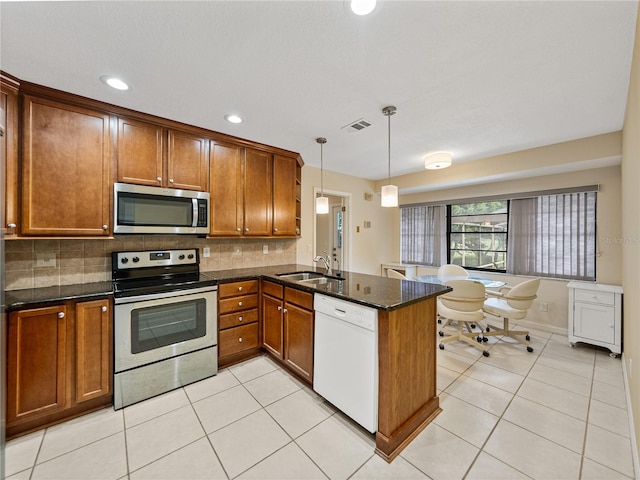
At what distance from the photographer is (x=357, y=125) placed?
2.75 m

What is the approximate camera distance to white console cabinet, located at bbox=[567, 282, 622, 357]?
292 cm

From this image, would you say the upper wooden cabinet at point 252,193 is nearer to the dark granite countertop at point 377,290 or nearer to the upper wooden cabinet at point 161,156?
the upper wooden cabinet at point 161,156

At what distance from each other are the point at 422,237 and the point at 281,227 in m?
3.23

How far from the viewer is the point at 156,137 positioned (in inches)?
102

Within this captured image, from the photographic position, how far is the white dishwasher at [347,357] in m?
1.74

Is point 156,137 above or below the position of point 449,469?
above

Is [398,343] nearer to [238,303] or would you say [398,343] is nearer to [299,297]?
[299,297]

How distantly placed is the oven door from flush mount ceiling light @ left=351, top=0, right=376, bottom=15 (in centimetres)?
240

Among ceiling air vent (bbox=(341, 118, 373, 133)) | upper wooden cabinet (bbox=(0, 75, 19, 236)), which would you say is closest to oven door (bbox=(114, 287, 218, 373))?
upper wooden cabinet (bbox=(0, 75, 19, 236))

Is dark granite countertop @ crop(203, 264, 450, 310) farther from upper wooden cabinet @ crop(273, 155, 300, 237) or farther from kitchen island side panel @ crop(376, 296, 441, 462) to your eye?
upper wooden cabinet @ crop(273, 155, 300, 237)

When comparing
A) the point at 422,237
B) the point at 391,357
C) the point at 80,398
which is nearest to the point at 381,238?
the point at 422,237

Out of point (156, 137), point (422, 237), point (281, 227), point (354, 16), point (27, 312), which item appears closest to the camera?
point (354, 16)

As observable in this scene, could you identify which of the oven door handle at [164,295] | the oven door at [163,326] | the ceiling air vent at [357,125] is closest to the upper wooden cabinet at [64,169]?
the oven door handle at [164,295]

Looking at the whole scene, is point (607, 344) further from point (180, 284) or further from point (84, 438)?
point (84, 438)
